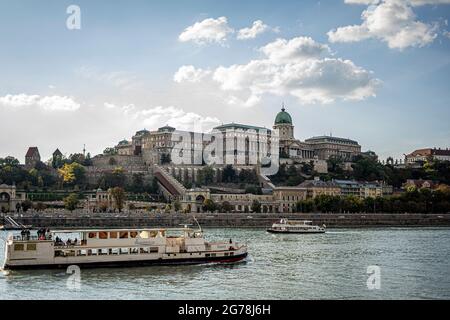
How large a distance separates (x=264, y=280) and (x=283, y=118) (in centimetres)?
11530

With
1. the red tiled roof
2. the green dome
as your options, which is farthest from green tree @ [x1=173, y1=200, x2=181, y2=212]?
the green dome

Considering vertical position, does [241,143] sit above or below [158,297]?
above

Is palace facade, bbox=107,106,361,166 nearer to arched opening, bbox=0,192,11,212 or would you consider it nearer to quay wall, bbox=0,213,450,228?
arched opening, bbox=0,192,11,212

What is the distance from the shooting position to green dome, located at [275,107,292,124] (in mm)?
138825

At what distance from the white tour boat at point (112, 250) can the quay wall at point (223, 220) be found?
37335mm

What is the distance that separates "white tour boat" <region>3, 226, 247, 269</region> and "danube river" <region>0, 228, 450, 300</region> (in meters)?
0.75

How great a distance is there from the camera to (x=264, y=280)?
25094mm

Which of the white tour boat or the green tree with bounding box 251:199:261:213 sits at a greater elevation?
the green tree with bounding box 251:199:261:213

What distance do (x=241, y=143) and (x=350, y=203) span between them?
124ft

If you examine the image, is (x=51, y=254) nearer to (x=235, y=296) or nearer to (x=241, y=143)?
(x=235, y=296)

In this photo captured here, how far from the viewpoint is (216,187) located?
3915 inches

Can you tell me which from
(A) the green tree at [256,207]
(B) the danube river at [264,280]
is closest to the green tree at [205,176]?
(A) the green tree at [256,207]

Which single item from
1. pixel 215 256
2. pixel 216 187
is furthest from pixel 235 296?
pixel 216 187

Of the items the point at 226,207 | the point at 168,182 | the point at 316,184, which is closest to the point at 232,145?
the point at 316,184
